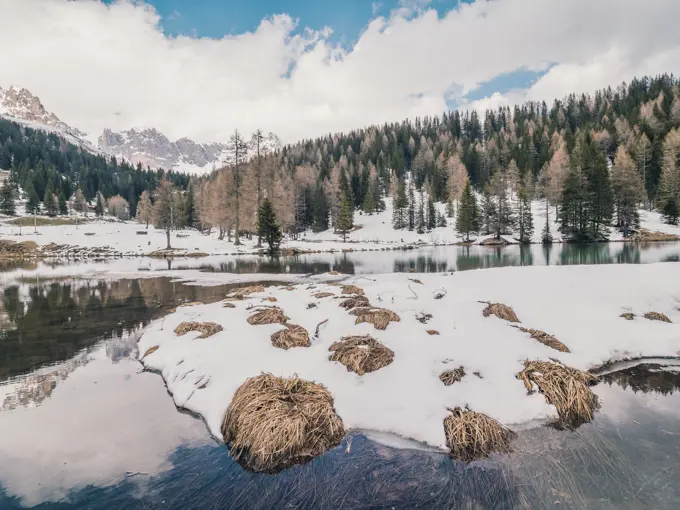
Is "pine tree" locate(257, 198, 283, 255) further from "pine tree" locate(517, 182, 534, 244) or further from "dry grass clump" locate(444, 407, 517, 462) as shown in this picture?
"pine tree" locate(517, 182, 534, 244)

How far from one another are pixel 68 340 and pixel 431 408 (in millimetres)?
12027

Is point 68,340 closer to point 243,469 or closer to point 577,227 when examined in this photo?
point 243,469

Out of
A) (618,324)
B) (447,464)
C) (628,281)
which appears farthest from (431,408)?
(628,281)

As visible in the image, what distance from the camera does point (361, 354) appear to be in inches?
298

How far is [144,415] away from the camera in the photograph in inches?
255

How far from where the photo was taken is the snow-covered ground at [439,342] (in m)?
6.20

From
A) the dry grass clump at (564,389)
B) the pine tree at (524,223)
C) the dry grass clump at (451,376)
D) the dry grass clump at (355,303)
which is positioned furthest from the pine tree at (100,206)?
the dry grass clump at (564,389)

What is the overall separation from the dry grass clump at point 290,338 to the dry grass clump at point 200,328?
2.01 metres

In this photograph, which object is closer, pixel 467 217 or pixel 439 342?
pixel 439 342

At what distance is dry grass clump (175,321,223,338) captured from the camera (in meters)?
9.78

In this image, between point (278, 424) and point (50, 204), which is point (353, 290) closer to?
point (278, 424)

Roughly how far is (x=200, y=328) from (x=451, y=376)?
7.14 m

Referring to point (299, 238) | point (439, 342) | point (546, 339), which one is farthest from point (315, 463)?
point (299, 238)

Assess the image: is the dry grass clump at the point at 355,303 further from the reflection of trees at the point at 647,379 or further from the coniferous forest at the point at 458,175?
the coniferous forest at the point at 458,175
